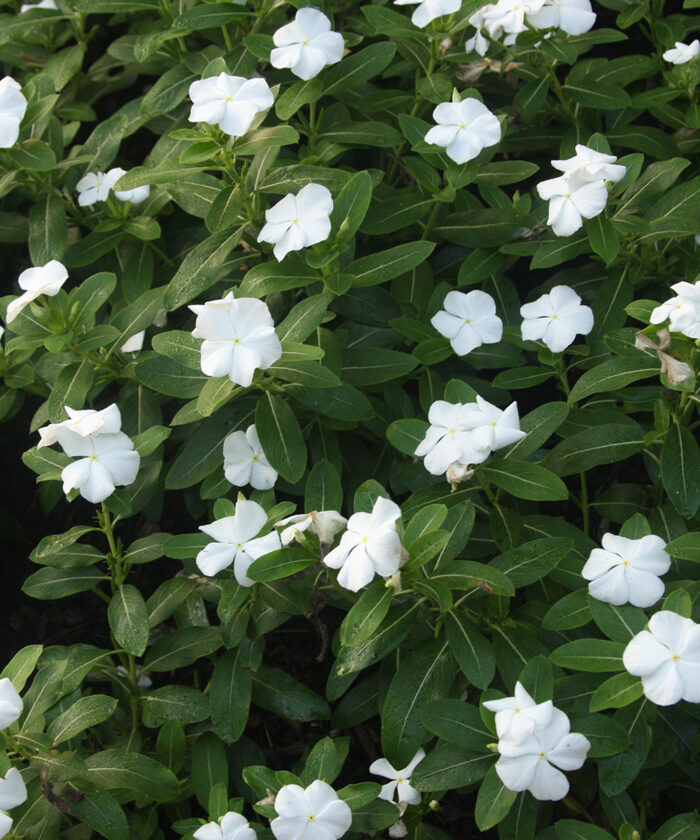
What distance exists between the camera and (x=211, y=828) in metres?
1.81

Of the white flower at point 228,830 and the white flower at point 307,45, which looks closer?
the white flower at point 228,830

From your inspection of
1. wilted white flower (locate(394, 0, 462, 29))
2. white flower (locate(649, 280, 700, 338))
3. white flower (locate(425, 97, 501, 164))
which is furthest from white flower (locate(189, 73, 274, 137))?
white flower (locate(649, 280, 700, 338))

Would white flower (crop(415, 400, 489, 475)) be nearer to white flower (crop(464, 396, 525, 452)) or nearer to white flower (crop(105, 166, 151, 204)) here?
white flower (crop(464, 396, 525, 452))

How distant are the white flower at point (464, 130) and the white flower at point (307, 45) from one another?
326mm

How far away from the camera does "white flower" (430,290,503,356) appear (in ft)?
7.88

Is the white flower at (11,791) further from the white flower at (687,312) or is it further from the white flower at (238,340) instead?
the white flower at (687,312)

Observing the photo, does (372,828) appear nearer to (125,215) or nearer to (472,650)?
(472,650)

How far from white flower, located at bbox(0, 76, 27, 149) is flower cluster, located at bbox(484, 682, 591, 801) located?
76.6 inches

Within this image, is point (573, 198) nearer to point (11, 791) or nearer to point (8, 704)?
point (8, 704)

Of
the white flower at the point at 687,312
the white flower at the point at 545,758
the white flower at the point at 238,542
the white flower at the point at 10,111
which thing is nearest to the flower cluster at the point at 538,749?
the white flower at the point at 545,758

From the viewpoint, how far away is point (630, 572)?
188cm

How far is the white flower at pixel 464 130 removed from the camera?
238 cm

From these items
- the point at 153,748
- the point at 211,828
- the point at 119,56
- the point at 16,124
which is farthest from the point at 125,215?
the point at 211,828

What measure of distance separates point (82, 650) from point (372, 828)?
0.85 metres
